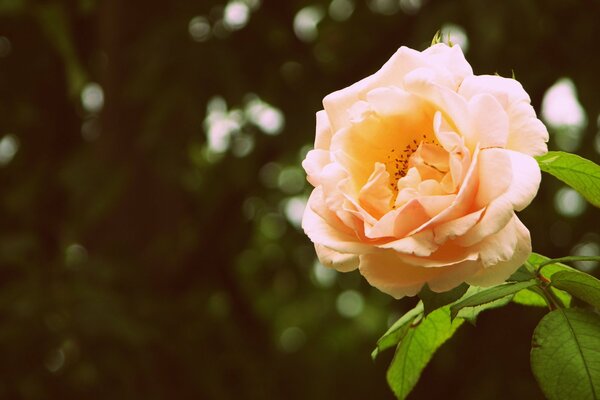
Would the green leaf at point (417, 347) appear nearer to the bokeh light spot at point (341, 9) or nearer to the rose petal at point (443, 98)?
the rose petal at point (443, 98)

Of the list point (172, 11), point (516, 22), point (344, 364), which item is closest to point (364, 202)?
point (516, 22)

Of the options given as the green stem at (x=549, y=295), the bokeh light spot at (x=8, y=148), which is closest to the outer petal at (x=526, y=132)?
the green stem at (x=549, y=295)

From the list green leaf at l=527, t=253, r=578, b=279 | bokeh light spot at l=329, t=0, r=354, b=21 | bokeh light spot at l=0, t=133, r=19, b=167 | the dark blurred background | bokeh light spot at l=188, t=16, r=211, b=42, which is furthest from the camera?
bokeh light spot at l=0, t=133, r=19, b=167

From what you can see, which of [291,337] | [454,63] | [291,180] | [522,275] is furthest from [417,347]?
[291,337]

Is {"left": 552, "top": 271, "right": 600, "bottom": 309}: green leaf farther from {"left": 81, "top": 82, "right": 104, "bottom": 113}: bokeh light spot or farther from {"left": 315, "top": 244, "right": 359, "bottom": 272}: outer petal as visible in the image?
→ {"left": 81, "top": 82, "right": 104, "bottom": 113}: bokeh light spot

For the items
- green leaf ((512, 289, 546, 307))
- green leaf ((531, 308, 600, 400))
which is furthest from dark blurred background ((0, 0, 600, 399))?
green leaf ((531, 308, 600, 400))

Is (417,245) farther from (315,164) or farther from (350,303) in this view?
(350,303)
